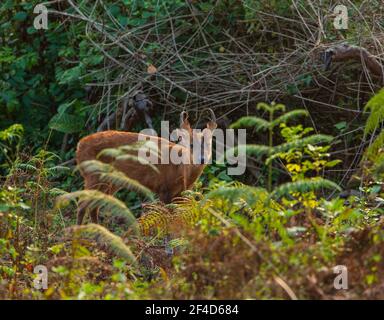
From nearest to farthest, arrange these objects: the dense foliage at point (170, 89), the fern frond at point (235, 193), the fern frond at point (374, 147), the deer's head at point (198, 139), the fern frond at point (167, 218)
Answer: the fern frond at point (235, 193) → the fern frond at point (374, 147) → the fern frond at point (167, 218) → the dense foliage at point (170, 89) → the deer's head at point (198, 139)

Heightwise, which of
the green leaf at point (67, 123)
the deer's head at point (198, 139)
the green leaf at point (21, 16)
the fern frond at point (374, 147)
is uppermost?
the green leaf at point (21, 16)

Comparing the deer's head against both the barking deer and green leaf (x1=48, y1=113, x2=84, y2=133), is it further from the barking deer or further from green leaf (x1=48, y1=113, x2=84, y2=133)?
green leaf (x1=48, y1=113, x2=84, y2=133)

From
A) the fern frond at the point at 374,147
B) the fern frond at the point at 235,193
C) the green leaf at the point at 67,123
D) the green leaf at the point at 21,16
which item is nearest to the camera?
the fern frond at the point at 235,193

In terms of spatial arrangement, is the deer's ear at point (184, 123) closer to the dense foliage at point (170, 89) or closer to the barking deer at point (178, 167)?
the barking deer at point (178, 167)

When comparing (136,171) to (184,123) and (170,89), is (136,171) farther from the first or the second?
(170,89)

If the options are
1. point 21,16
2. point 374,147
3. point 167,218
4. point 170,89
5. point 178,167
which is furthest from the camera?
point 21,16

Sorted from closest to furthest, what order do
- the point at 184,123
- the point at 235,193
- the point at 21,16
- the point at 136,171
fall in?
the point at 235,193 < the point at 136,171 < the point at 184,123 < the point at 21,16

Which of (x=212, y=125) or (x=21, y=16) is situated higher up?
(x=21, y=16)

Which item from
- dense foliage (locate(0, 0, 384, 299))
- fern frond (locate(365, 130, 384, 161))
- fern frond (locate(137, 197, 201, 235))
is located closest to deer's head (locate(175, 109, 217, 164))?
dense foliage (locate(0, 0, 384, 299))

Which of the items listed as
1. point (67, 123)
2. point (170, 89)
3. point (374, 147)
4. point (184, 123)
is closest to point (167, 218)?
point (374, 147)

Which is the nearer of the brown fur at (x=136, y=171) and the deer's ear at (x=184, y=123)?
the brown fur at (x=136, y=171)

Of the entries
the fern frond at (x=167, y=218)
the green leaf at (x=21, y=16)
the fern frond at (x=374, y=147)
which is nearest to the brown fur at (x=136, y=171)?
the fern frond at (x=167, y=218)

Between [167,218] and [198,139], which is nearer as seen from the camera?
[167,218]
